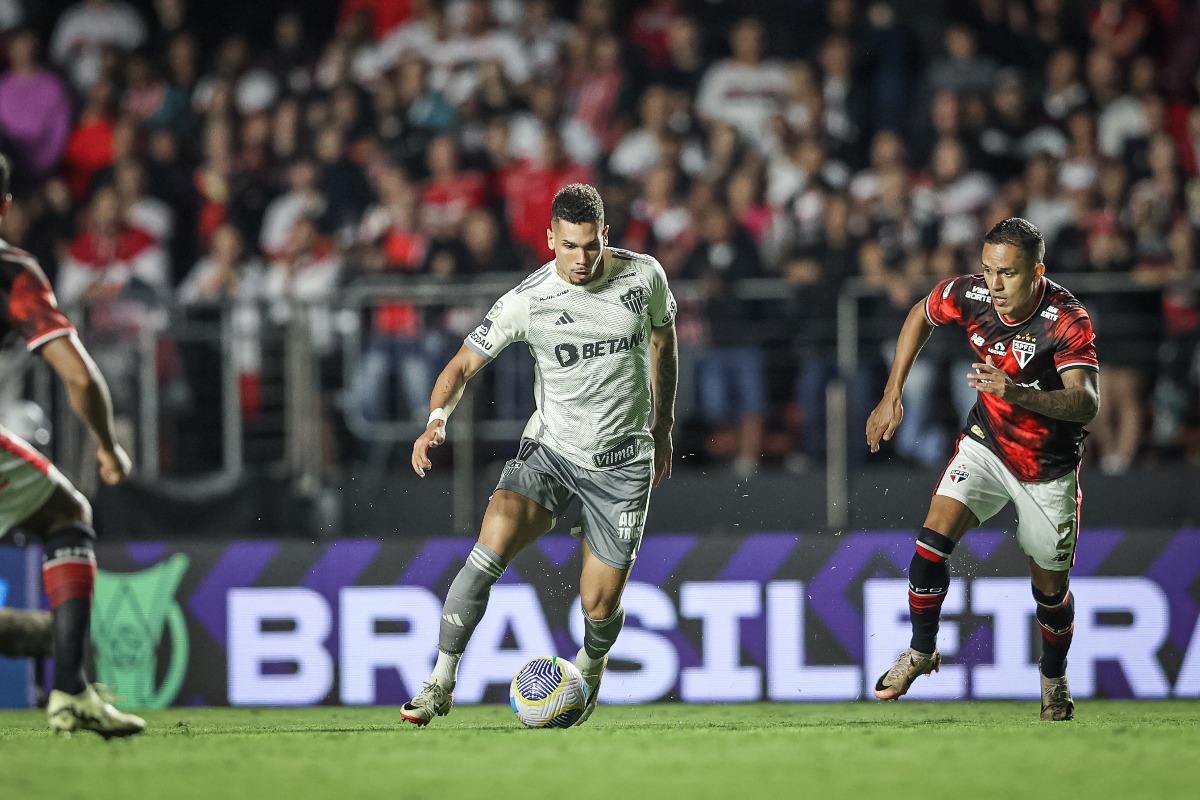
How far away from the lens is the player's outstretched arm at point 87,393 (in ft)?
21.6

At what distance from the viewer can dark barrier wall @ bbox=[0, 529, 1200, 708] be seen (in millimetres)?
10289

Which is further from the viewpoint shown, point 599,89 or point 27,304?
point 599,89

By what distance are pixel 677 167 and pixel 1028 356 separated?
5367 millimetres

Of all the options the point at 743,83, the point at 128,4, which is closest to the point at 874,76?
the point at 743,83

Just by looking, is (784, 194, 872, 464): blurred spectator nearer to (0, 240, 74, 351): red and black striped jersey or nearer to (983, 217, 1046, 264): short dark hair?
(983, 217, 1046, 264): short dark hair

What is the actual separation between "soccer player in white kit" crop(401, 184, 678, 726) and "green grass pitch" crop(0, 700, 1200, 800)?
0.66 meters

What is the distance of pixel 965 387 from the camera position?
1107 cm

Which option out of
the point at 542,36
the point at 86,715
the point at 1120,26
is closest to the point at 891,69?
the point at 1120,26

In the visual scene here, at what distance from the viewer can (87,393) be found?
6590mm

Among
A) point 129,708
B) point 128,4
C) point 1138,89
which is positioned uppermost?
point 128,4

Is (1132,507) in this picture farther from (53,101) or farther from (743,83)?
(53,101)

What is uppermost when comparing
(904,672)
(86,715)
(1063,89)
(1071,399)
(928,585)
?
(1063,89)

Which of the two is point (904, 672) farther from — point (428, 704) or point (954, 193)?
point (954, 193)

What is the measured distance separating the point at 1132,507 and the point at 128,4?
9.99 meters
